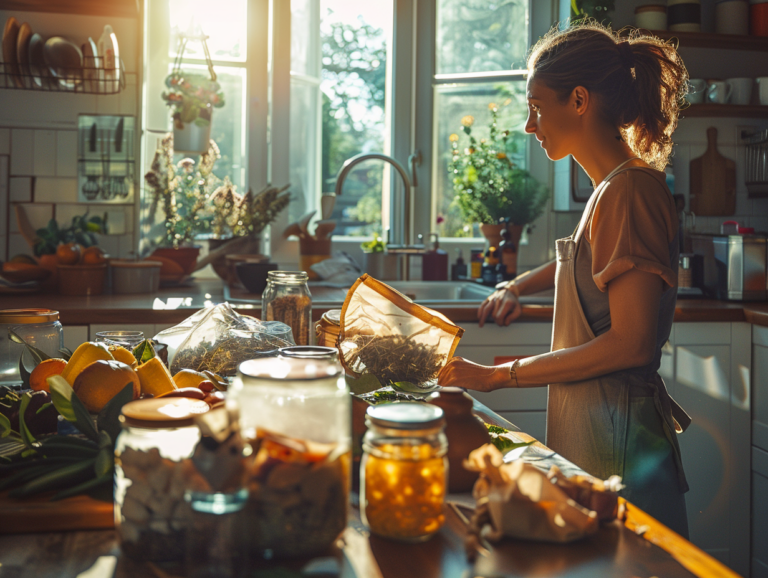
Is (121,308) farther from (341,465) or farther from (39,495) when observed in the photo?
(341,465)

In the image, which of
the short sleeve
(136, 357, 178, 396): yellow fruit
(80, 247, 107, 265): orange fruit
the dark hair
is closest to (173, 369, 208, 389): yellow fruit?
(136, 357, 178, 396): yellow fruit

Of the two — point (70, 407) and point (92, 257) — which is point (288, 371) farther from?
point (92, 257)

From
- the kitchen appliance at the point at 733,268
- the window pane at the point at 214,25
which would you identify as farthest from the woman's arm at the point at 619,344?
the window pane at the point at 214,25

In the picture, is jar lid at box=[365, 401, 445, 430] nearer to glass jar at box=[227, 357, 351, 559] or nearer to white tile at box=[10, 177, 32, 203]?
glass jar at box=[227, 357, 351, 559]

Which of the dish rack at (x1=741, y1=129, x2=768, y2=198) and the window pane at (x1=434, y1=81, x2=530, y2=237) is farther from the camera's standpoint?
the window pane at (x1=434, y1=81, x2=530, y2=237)

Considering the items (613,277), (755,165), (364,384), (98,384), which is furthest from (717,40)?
(98,384)

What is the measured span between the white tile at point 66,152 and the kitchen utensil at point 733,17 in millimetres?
2569

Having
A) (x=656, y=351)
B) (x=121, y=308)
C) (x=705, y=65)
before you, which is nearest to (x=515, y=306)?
(x=656, y=351)

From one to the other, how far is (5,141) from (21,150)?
6 centimetres

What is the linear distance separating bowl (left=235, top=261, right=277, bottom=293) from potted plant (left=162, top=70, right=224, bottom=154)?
0.64m

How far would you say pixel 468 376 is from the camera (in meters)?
1.12

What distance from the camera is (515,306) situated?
1.87m

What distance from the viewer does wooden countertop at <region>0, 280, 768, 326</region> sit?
1934mm

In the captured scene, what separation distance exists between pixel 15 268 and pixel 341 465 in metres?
2.04
